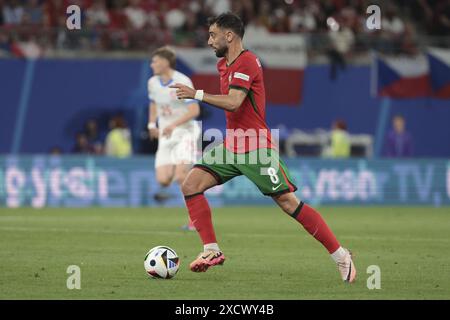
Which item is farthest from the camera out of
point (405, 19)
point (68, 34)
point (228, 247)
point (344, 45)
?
point (405, 19)

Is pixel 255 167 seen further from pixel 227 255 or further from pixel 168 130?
pixel 168 130

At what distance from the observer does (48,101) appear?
90.1 ft

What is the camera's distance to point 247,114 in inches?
418

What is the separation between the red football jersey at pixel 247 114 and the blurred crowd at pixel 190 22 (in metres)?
16.1

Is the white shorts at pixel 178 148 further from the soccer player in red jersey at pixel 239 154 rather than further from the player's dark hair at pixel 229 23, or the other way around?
the player's dark hair at pixel 229 23

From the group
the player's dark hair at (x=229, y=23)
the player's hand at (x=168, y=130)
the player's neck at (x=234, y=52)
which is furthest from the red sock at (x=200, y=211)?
the player's hand at (x=168, y=130)

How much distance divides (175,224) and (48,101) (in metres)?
11.0

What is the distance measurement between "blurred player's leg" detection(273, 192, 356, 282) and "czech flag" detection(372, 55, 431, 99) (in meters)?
18.4

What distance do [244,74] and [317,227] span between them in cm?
161

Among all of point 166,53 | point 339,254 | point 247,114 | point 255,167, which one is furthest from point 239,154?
point 166,53

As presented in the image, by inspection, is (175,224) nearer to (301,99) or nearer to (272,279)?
(272,279)

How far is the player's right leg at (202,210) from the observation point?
35.0ft
